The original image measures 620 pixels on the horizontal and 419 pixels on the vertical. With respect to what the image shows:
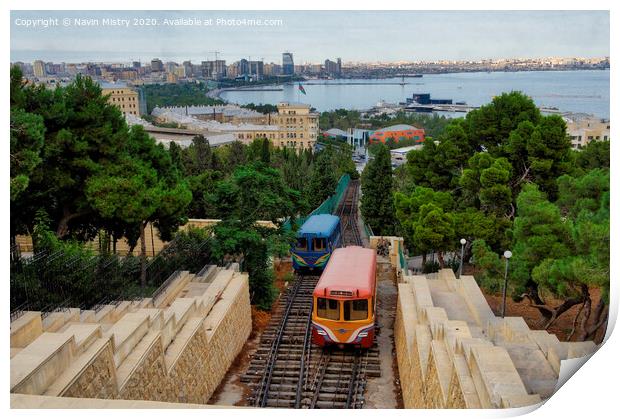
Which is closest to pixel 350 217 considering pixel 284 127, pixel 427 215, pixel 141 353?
pixel 427 215

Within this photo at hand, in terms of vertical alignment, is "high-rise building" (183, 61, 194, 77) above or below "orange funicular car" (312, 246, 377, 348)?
above

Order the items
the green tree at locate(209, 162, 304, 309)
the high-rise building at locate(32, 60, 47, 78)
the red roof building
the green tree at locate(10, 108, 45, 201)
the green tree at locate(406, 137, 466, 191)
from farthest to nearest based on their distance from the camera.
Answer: the red roof building, the green tree at locate(406, 137, 466, 191), the green tree at locate(209, 162, 304, 309), the high-rise building at locate(32, 60, 47, 78), the green tree at locate(10, 108, 45, 201)

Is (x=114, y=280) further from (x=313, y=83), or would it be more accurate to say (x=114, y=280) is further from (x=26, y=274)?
A: (x=313, y=83)

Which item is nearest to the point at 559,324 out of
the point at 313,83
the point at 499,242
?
the point at 499,242

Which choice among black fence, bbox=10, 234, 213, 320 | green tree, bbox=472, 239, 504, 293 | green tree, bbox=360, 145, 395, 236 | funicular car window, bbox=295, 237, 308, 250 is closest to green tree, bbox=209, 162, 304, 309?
black fence, bbox=10, 234, 213, 320

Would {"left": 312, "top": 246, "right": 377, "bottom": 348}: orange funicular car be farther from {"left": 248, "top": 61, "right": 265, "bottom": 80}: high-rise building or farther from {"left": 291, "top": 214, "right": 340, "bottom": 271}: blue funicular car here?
{"left": 291, "top": 214, "right": 340, "bottom": 271}: blue funicular car

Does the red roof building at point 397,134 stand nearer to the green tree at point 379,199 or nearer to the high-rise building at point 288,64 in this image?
the green tree at point 379,199
